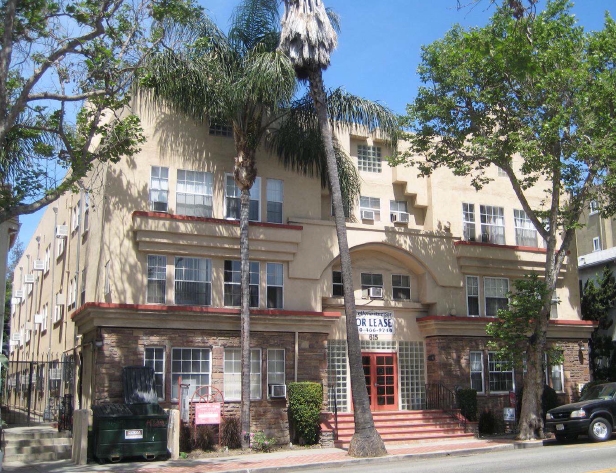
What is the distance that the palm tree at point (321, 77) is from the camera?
64.2 feet

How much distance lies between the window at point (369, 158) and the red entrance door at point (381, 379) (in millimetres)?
6853

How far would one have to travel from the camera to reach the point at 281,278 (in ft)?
77.5

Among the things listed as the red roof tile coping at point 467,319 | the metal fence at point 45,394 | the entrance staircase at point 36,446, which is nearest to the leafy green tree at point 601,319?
the red roof tile coping at point 467,319

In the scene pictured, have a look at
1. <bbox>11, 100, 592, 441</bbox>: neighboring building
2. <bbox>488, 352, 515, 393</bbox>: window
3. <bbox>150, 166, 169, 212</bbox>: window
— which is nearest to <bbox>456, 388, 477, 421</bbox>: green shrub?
<bbox>11, 100, 592, 441</bbox>: neighboring building

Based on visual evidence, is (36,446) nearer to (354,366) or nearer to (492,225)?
(354,366)

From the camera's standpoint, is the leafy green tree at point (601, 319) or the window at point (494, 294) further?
the leafy green tree at point (601, 319)

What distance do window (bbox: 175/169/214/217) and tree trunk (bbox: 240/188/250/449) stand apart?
192 cm

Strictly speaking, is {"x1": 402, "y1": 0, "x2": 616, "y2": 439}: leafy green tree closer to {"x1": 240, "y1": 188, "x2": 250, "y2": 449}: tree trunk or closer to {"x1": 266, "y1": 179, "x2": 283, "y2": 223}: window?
{"x1": 266, "y1": 179, "x2": 283, "y2": 223}: window

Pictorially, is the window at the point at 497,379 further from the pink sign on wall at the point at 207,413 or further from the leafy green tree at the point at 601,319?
the pink sign on wall at the point at 207,413

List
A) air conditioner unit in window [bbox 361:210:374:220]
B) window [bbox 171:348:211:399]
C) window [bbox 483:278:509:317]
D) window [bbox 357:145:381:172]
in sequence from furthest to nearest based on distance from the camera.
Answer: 1. window [bbox 483:278:509:317]
2. window [bbox 357:145:381:172]
3. air conditioner unit in window [bbox 361:210:374:220]
4. window [bbox 171:348:211:399]

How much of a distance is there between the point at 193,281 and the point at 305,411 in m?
5.21

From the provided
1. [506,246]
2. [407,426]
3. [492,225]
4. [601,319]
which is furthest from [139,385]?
[601,319]

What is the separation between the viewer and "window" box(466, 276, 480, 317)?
2692 centimetres

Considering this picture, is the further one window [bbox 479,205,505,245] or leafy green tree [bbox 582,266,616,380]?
leafy green tree [bbox 582,266,616,380]
